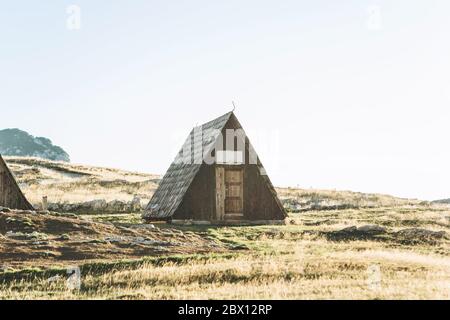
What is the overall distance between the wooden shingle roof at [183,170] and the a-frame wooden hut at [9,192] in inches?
254

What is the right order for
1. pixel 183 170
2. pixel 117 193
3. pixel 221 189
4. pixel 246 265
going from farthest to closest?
1. pixel 117 193
2. pixel 183 170
3. pixel 221 189
4. pixel 246 265

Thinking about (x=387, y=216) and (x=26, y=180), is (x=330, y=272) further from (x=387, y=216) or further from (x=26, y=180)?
(x=26, y=180)

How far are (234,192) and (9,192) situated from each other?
11.4 meters

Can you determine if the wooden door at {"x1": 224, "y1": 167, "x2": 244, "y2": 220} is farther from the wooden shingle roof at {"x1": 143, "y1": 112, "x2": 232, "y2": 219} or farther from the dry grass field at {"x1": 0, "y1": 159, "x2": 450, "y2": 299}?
the dry grass field at {"x1": 0, "y1": 159, "x2": 450, "y2": 299}

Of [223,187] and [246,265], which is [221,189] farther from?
[246,265]

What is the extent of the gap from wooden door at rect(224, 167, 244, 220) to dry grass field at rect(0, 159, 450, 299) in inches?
125

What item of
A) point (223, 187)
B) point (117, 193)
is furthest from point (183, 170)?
point (117, 193)

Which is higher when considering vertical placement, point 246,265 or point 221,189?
point 221,189

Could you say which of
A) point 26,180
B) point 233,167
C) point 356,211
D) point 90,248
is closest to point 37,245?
point 90,248

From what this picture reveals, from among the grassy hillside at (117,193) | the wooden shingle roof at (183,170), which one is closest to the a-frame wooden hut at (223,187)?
the wooden shingle roof at (183,170)

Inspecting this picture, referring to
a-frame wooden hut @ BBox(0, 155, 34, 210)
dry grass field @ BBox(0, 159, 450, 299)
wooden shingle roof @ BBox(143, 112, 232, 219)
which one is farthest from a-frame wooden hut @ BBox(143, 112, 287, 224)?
a-frame wooden hut @ BBox(0, 155, 34, 210)

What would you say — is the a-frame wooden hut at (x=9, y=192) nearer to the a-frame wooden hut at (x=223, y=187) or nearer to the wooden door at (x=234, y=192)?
the a-frame wooden hut at (x=223, y=187)

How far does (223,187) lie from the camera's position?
3488 centimetres

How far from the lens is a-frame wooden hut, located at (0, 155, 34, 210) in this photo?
3222cm
